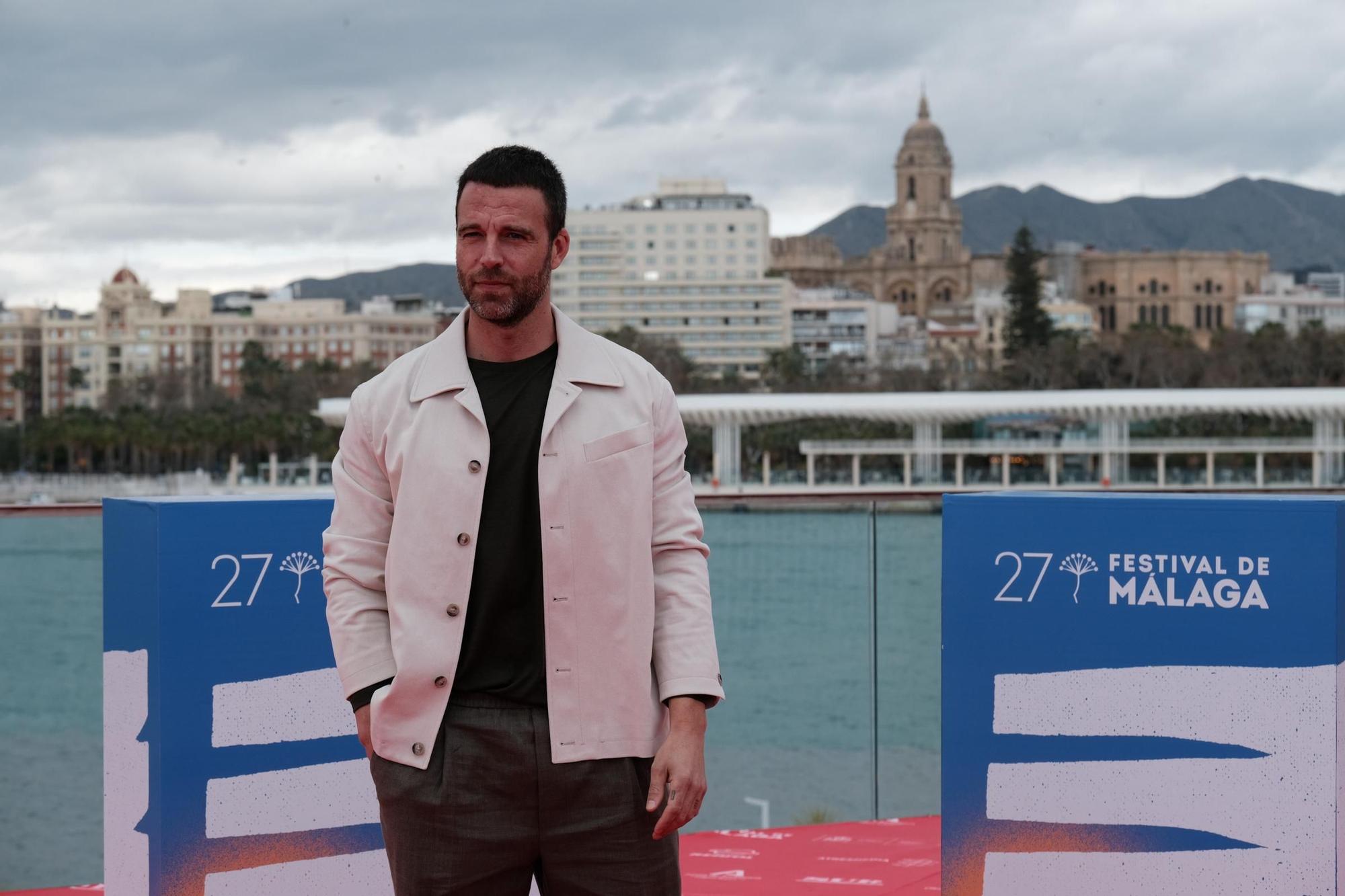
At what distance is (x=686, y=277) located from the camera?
99.5m

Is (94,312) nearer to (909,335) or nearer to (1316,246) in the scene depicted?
(909,335)

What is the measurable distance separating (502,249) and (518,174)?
9cm

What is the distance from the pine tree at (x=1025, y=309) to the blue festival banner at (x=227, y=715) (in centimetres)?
6697

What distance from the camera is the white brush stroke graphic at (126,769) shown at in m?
2.62

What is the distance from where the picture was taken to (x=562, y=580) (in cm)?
181

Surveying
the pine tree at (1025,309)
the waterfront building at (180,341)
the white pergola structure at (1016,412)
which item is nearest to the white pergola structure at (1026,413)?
the white pergola structure at (1016,412)

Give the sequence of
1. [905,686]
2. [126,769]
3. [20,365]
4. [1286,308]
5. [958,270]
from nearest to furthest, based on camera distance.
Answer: [126,769] → [905,686] → [20,365] → [1286,308] → [958,270]

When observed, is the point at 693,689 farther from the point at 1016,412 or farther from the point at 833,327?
the point at 833,327

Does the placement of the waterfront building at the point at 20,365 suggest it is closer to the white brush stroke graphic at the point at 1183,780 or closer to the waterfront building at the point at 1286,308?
the waterfront building at the point at 1286,308

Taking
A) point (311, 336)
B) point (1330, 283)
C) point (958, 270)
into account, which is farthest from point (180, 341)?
point (1330, 283)

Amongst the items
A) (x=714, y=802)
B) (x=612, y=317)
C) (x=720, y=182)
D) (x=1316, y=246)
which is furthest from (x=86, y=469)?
(x=1316, y=246)

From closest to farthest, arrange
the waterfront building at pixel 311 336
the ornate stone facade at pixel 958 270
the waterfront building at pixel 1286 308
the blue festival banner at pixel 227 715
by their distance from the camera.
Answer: the blue festival banner at pixel 227 715, the waterfront building at pixel 311 336, the waterfront building at pixel 1286 308, the ornate stone facade at pixel 958 270

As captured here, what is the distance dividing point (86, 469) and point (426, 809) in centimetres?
6721

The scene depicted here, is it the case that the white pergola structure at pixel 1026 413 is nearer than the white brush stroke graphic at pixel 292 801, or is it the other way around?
the white brush stroke graphic at pixel 292 801
